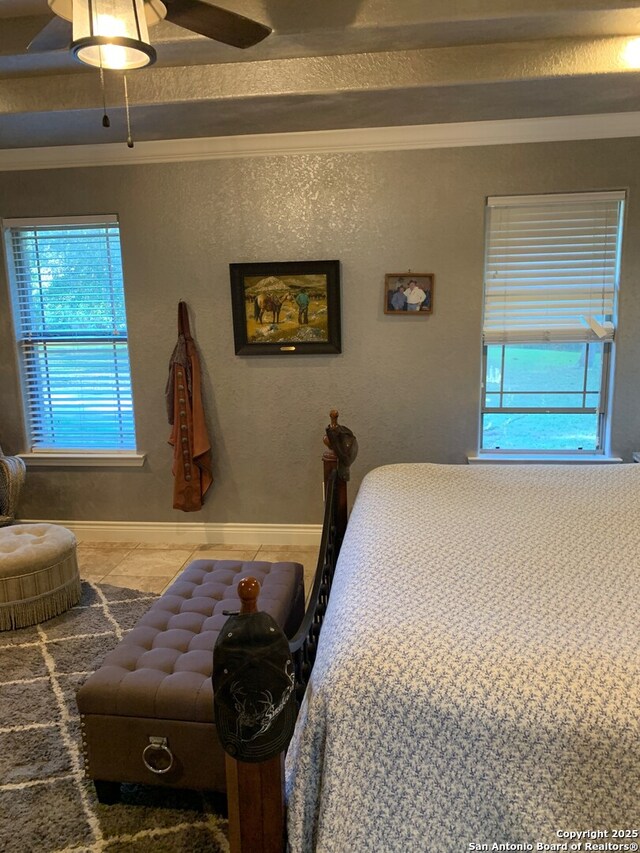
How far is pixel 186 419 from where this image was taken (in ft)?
12.5

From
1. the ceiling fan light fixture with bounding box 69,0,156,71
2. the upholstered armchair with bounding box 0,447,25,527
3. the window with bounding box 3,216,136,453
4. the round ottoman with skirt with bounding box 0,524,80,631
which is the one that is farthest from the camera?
the window with bounding box 3,216,136,453

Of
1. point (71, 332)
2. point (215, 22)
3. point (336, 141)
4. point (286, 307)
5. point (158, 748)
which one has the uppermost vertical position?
point (336, 141)

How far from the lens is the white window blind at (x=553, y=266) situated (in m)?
3.45

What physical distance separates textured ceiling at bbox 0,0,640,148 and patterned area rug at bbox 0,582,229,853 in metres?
2.64

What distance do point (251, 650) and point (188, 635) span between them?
108 centimetres

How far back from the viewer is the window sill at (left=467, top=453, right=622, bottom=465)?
3618 millimetres

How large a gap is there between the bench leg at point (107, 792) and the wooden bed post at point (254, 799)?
2.73 feet

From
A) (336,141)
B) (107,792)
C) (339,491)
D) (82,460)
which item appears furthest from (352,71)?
(107,792)

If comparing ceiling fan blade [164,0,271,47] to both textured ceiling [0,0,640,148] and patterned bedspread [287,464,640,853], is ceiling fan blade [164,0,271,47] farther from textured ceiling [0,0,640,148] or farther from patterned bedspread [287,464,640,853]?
patterned bedspread [287,464,640,853]

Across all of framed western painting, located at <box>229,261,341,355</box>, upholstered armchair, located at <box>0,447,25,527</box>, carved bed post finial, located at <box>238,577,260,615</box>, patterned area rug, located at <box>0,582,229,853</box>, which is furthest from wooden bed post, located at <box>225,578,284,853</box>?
upholstered armchair, located at <box>0,447,25,527</box>

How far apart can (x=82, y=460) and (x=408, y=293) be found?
2.39 metres

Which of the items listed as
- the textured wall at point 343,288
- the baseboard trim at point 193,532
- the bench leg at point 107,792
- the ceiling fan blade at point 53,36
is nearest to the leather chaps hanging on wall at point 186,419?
the textured wall at point 343,288

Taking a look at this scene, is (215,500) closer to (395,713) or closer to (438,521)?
(438,521)

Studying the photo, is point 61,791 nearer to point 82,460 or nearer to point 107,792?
point 107,792
